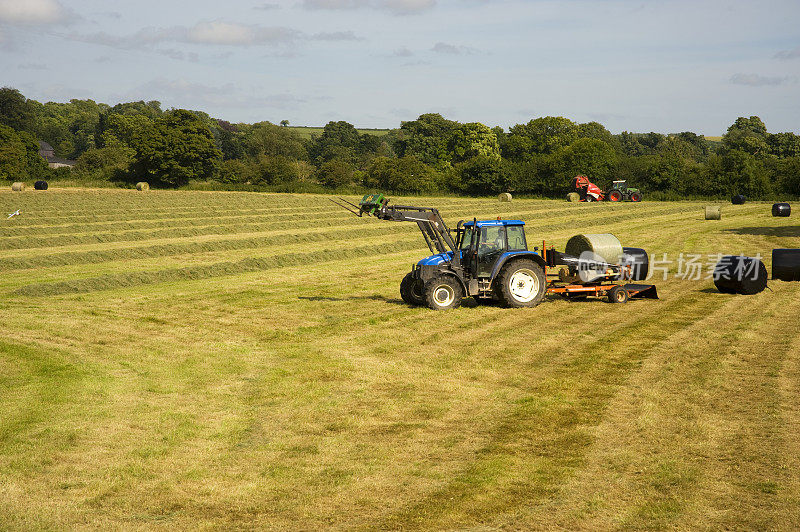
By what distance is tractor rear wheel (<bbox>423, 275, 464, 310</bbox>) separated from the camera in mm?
18719

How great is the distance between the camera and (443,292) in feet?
62.1

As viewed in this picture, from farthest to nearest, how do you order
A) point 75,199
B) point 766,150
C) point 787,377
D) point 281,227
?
1. point 766,150
2. point 75,199
3. point 281,227
4. point 787,377

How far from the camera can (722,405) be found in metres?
11.1

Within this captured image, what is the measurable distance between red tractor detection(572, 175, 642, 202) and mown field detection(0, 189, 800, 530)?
40.3 meters

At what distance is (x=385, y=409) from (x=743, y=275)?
13851 millimetres

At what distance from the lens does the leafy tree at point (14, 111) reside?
12812cm

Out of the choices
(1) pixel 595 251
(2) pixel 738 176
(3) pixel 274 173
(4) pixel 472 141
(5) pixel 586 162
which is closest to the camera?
A: (1) pixel 595 251

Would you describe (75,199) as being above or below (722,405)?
above

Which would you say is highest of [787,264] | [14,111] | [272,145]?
[14,111]

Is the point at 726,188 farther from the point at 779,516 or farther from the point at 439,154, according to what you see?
the point at 779,516

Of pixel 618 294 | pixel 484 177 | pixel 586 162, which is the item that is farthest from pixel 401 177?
pixel 618 294

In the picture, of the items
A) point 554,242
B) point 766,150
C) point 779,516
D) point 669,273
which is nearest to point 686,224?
point 554,242

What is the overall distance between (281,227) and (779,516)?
37.4 meters

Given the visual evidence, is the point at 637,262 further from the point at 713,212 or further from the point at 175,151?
the point at 175,151
